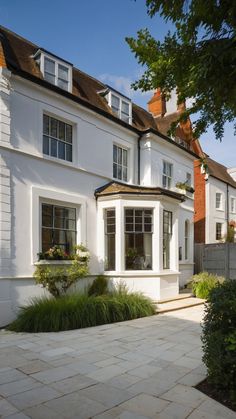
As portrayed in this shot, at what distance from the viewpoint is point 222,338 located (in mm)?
4234

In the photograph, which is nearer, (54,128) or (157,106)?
(54,128)

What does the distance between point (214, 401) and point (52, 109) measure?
Answer: 8.93 m

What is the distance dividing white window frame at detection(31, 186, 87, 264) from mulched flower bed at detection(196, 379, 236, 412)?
20.2 ft

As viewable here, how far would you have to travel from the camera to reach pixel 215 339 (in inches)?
171

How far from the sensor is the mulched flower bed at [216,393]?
4.08 meters

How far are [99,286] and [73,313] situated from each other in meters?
3.01

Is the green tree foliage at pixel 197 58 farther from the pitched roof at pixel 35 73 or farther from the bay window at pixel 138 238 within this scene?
the bay window at pixel 138 238

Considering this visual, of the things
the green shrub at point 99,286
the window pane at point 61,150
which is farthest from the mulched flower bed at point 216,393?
the window pane at point 61,150

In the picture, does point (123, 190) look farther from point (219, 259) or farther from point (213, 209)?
point (213, 209)

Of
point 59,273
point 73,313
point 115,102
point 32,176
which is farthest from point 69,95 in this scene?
point 73,313

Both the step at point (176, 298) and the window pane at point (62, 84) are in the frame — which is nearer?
the window pane at point (62, 84)

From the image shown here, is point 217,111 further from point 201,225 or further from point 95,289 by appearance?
point 201,225

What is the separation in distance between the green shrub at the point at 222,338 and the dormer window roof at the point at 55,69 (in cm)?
882

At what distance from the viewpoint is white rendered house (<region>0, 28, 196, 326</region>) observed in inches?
366
